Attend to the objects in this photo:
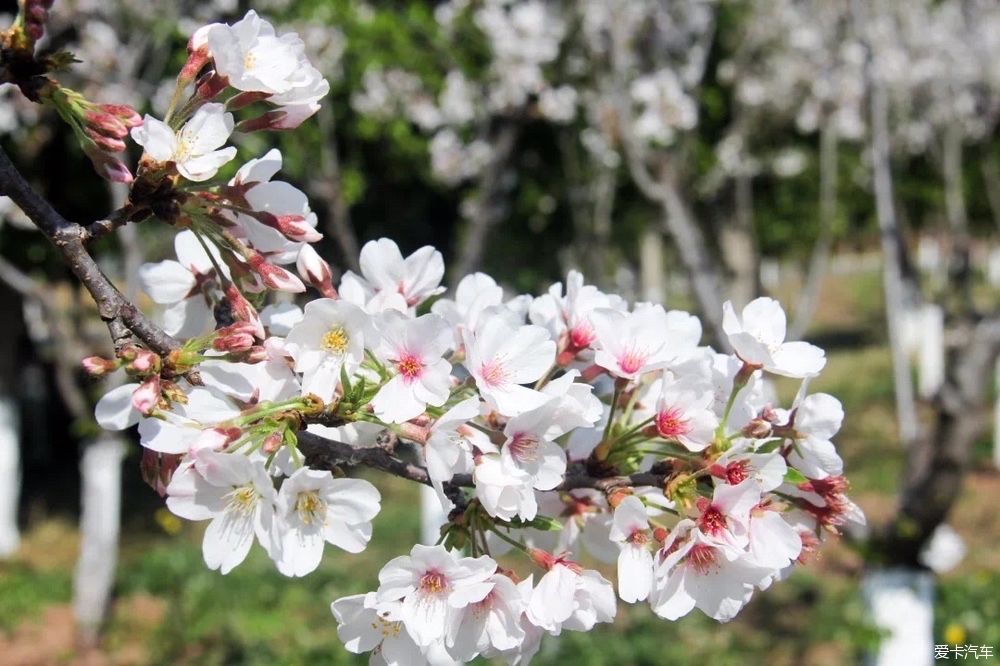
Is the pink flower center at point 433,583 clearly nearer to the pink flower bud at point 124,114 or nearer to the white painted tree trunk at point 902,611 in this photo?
the pink flower bud at point 124,114

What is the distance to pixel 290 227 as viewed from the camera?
3.29 feet

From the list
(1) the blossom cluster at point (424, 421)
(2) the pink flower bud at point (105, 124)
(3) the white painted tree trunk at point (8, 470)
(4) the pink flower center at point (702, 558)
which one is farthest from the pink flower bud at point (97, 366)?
(3) the white painted tree trunk at point (8, 470)

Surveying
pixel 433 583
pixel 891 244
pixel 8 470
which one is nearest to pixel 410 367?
pixel 433 583

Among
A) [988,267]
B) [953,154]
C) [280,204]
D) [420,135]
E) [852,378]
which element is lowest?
[988,267]

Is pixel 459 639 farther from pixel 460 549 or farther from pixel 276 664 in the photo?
pixel 276 664

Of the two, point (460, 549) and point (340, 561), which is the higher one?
point (460, 549)

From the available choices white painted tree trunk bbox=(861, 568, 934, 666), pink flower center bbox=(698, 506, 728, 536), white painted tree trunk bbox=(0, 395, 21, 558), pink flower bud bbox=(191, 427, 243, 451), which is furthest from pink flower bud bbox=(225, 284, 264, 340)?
white painted tree trunk bbox=(0, 395, 21, 558)

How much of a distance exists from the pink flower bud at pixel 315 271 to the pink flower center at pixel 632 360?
1.05ft

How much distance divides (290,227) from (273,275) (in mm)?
53

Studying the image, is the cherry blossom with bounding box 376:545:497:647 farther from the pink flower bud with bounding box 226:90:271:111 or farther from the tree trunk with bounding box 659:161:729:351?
the tree trunk with bounding box 659:161:729:351

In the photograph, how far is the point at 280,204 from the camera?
101 cm

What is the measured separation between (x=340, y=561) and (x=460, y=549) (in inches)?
268

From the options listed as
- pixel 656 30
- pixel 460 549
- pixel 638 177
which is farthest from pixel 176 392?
pixel 656 30

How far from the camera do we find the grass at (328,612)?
5340mm
